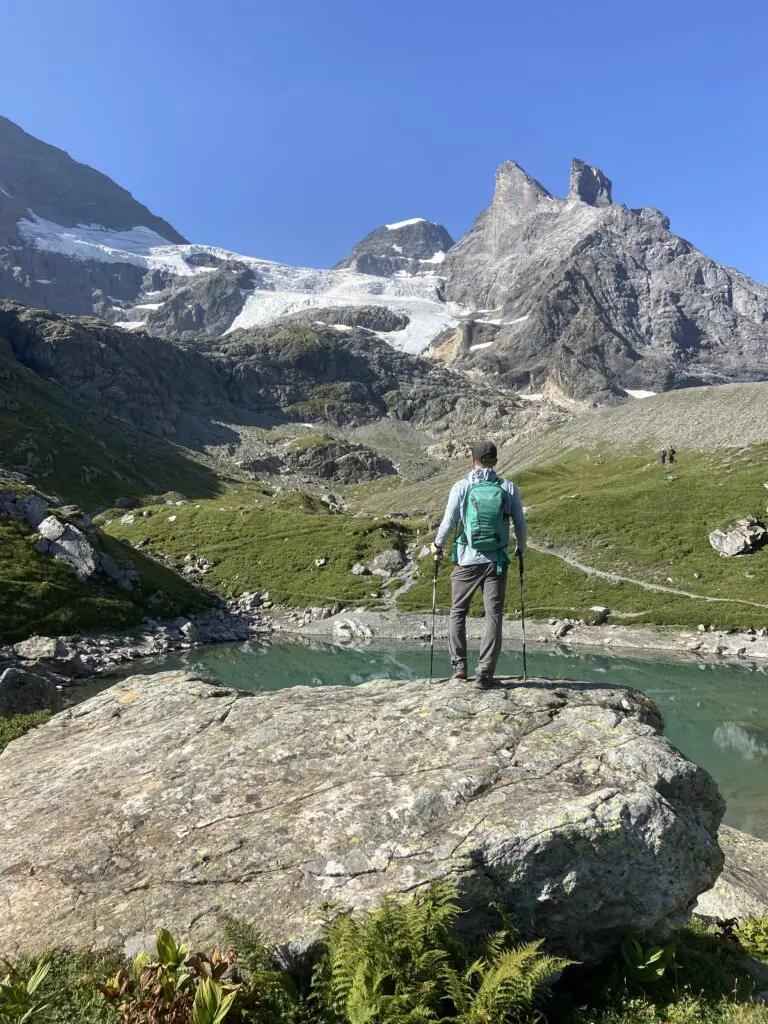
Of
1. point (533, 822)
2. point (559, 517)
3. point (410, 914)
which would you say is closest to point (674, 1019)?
point (533, 822)

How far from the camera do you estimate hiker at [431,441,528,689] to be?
11.6 meters

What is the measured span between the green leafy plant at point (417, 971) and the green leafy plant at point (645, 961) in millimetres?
1736

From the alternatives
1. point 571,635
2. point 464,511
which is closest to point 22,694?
point 464,511

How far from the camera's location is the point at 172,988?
5.67 m

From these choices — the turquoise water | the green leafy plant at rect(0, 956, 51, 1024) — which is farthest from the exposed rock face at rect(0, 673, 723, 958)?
the turquoise water

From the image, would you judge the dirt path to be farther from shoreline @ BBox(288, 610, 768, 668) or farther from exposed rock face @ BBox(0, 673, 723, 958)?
exposed rock face @ BBox(0, 673, 723, 958)

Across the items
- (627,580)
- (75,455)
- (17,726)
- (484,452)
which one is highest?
(484,452)

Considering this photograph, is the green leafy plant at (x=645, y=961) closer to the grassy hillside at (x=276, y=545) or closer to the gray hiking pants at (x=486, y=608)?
the gray hiking pants at (x=486, y=608)

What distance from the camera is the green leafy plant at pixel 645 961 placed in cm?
739

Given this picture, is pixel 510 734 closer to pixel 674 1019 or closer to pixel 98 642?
pixel 674 1019

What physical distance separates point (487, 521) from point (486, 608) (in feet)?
5.90

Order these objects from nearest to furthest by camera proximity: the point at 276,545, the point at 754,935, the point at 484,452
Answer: the point at 754,935
the point at 484,452
the point at 276,545

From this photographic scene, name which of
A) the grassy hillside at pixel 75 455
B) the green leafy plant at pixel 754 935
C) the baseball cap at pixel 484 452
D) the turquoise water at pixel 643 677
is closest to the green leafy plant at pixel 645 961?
the green leafy plant at pixel 754 935

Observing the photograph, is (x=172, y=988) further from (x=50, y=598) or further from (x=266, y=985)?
(x=50, y=598)
